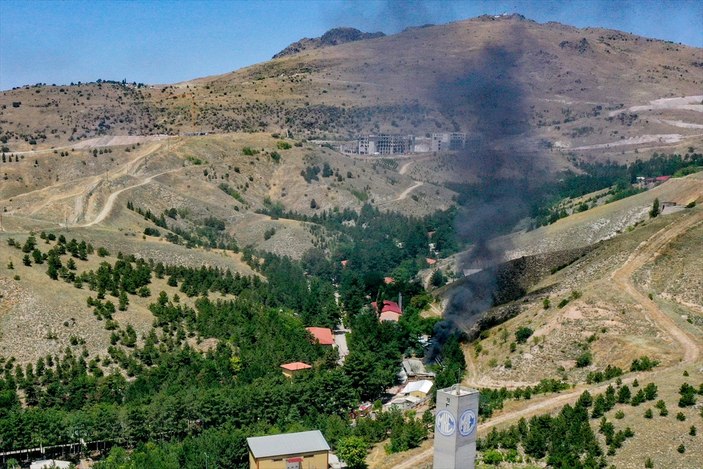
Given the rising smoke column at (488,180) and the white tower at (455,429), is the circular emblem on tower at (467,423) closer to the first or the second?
the white tower at (455,429)

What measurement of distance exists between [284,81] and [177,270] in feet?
415

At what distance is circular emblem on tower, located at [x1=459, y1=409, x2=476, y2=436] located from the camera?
1282 inches

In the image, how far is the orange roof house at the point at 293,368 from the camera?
178ft

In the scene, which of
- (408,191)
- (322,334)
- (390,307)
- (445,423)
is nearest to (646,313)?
(445,423)

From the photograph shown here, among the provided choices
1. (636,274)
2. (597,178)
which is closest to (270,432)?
(636,274)

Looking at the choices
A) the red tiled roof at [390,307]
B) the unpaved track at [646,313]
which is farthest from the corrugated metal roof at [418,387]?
the red tiled roof at [390,307]

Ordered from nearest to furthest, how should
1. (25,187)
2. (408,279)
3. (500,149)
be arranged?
(500,149) → (408,279) → (25,187)

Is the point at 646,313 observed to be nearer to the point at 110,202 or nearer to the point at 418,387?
the point at 418,387

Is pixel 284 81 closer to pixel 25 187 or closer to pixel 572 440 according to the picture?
pixel 25 187

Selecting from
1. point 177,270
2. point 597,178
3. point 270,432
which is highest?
point 597,178

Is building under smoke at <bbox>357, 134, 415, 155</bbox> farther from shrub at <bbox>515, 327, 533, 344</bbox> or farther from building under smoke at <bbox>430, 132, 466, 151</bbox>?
shrub at <bbox>515, 327, 533, 344</bbox>

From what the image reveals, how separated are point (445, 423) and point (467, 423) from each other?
0.92 m

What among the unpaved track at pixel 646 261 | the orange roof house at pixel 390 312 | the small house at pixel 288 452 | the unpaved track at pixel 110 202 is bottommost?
the small house at pixel 288 452

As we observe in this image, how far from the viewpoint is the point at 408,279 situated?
8562 cm
